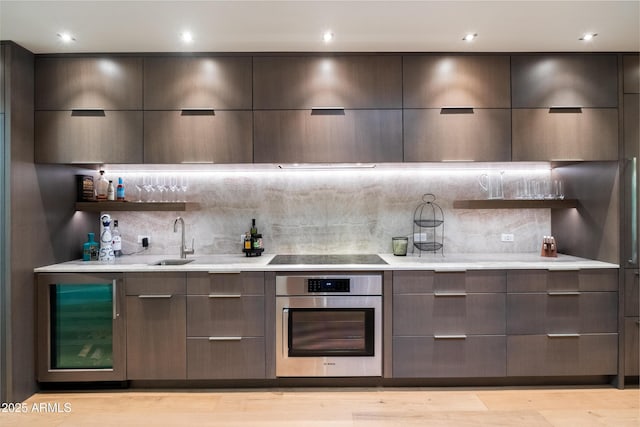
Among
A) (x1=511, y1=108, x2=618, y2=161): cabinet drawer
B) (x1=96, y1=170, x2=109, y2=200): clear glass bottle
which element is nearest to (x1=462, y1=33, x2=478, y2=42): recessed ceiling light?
(x1=511, y1=108, x2=618, y2=161): cabinet drawer

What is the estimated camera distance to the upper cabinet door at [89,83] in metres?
2.80

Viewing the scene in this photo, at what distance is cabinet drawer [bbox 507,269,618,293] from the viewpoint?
2693 mm

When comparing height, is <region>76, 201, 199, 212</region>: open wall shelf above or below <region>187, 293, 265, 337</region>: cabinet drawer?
above

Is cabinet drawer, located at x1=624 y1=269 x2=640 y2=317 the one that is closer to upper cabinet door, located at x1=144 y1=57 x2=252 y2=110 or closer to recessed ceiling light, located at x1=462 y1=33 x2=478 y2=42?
recessed ceiling light, located at x1=462 y1=33 x2=478 y2=42

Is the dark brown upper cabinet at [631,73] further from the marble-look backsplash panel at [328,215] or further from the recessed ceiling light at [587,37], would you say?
the marble-look backsplash panel at [328,215]

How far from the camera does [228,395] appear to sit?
8.75 ft

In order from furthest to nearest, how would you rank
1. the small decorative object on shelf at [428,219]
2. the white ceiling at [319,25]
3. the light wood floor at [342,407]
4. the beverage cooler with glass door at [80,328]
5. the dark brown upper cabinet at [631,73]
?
the small decorative object on shelf at [428,219] < the dark brown upper cabinet at [631,73] < the beverage cooler with glass door at [80,328] < the light wood floor at [342,407] < the white ceiling at [319,25]

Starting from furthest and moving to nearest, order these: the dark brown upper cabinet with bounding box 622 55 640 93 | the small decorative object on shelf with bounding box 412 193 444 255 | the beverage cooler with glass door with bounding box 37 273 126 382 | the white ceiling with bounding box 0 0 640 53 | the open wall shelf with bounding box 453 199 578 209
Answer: the small decorative object on shelf with bounding box 412 193 444 255 → the open wall shelf with bounding box 453 199 578 209 → the dark brown upper cabinet with bounding box 622 55 640 93 → the beverage cooler with glass door with bounding box 37 273 126 382 → the white ceiling with bounding box 0 0 640 53

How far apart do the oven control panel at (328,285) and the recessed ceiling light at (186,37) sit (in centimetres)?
195

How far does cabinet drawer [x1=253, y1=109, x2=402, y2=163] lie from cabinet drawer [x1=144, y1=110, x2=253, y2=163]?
15cm

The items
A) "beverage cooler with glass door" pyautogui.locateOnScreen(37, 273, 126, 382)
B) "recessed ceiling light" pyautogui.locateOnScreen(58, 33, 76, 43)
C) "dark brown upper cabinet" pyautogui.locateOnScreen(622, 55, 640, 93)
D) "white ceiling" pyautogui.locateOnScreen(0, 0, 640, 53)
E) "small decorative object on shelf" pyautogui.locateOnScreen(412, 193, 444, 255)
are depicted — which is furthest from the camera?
"small decorative object on shelf" pyautogui.locateOnScreen(412, 193, 444, 255)

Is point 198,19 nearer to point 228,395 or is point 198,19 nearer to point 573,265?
point 228,395

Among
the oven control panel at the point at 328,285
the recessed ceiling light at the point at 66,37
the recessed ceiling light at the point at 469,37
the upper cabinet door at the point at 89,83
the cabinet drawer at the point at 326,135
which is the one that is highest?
the recessed ceiling light at the point at 469,37

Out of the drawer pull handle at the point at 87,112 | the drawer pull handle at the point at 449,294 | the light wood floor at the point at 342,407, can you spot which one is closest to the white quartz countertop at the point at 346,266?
the drawer pull handle at the point at 449,294
